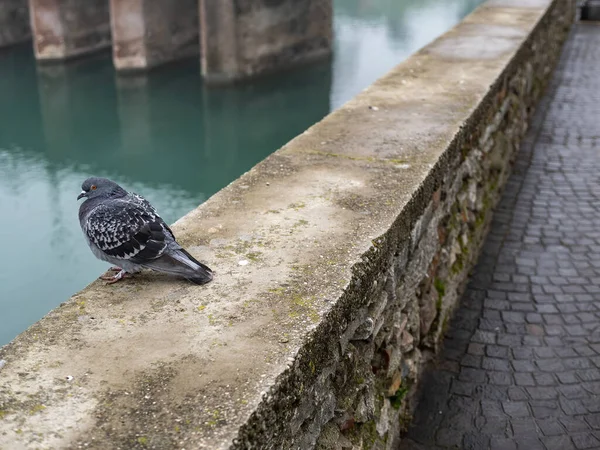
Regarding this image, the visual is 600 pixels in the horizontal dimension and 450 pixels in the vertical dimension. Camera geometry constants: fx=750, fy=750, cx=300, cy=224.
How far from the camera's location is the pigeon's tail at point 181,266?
2557 mm

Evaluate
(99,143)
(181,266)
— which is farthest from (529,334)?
(99,143)

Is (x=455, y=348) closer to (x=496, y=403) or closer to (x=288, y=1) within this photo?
(x=496, y=403)

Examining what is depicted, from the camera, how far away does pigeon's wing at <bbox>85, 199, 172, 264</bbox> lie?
2.56 m

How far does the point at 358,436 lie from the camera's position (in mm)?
2729

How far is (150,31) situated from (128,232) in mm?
19833

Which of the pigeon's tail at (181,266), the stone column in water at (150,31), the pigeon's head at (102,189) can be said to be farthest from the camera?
the stone column in water at (150,31)

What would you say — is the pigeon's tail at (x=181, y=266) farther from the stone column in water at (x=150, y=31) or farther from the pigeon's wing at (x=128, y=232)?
the stone column in water at (x=150, y=31)

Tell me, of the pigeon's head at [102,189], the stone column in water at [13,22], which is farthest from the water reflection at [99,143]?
the pigeon's head at [102,189]

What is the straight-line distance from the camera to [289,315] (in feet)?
7.79

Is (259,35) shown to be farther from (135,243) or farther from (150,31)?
(135,243)

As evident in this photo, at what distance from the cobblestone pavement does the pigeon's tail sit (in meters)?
1.46

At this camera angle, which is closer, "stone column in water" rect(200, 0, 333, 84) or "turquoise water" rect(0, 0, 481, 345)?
"turquoise water" rect(0, 0, 481, 345)

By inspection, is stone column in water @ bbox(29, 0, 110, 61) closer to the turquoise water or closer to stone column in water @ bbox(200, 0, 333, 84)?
the turquoise water

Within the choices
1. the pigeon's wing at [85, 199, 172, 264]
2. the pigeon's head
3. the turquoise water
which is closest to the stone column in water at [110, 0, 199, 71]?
the turquoise water
